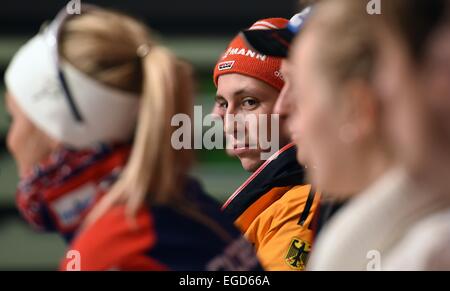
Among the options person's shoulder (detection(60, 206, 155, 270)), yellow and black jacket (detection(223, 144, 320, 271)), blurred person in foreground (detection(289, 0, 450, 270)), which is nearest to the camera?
blurred person in foreground (detection(289, 0, 450, 270))

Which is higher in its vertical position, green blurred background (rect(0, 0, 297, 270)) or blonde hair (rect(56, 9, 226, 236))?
blonde hair (rect(56, 9, 226, 236))

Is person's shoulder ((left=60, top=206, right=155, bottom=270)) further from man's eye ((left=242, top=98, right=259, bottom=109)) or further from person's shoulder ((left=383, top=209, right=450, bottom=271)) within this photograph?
man's eye ((left=242, top=98, right=259, bottom=109))

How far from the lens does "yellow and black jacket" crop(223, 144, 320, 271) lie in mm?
2945

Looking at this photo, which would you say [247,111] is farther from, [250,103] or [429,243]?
[429,243]

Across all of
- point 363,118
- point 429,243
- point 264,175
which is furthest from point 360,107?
point 264,175

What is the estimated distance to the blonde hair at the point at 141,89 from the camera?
2043 millimetres

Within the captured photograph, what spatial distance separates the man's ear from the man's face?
2.16 meters

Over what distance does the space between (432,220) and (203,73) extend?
18.8ft

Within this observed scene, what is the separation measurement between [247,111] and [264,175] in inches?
11.4

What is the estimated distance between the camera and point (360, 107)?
1500mm

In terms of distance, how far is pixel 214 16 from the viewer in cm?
730

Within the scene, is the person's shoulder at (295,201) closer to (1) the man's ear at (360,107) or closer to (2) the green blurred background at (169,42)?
(1) the man's ear at (360,107)

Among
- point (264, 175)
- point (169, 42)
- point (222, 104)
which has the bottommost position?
point (169, 42)

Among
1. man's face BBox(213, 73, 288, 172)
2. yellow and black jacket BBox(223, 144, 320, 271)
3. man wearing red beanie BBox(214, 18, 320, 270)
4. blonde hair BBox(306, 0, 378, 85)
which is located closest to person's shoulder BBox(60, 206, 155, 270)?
blonde hair BBox(306, 0, 378, 85)
